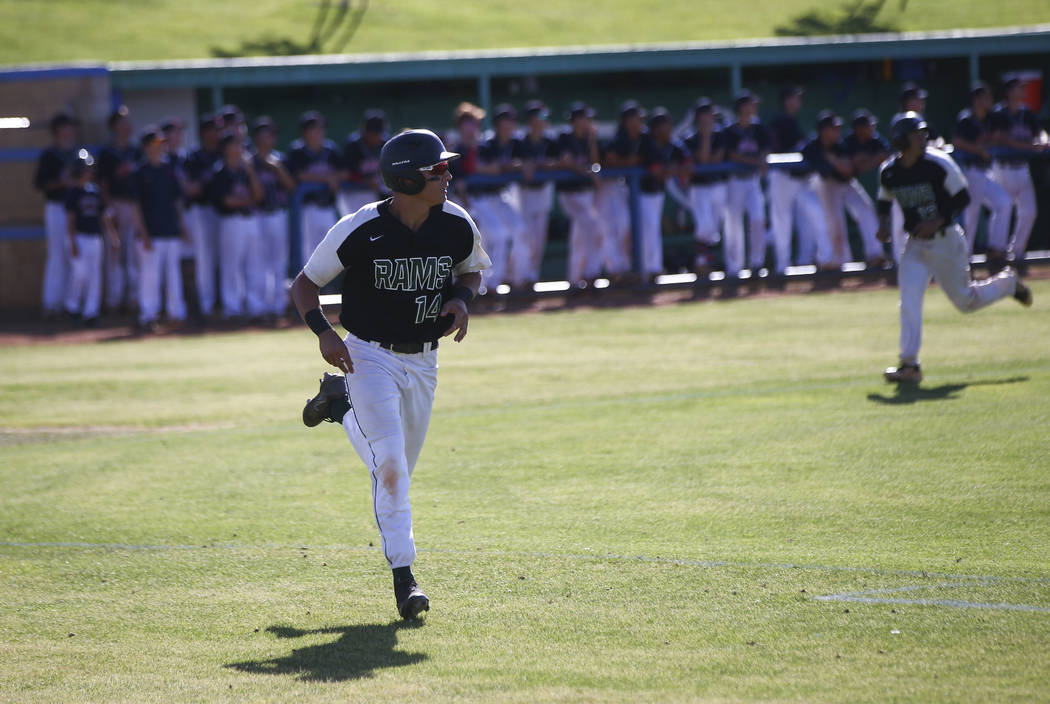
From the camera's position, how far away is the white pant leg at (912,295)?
32.0 ft

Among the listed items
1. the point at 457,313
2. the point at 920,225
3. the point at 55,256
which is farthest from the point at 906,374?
the point at 55,256

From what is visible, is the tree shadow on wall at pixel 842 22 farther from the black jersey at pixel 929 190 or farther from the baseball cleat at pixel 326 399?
the baseball cleat at pixel 326 399

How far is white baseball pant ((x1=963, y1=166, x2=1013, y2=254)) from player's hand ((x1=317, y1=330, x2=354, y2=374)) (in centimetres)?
1364

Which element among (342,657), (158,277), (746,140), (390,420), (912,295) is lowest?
(342,657)

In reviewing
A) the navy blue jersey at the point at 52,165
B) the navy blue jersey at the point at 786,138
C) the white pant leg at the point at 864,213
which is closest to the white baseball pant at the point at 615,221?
the navy blue jersey at the point at 786,138

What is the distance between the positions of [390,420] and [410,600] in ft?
2.59

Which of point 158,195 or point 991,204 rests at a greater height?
point 158,195

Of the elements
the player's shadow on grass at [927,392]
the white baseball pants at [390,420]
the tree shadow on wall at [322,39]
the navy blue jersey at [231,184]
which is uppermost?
the tree shadow on wall at [322,39]

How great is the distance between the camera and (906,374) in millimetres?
9758

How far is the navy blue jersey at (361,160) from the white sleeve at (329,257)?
10.3 metres

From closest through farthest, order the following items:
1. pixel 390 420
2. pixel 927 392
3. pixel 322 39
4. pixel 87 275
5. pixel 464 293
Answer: pixel 390 420 → pixel 464 293 → pixel 927 392 → pixel 87 275 → pixel 322 39

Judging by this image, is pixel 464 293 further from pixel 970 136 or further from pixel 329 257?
pixel 970 136

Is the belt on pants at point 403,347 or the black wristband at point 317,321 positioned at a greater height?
the black wristband at point 317,321

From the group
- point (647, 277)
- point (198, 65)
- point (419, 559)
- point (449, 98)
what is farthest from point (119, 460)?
point (449, 98)
